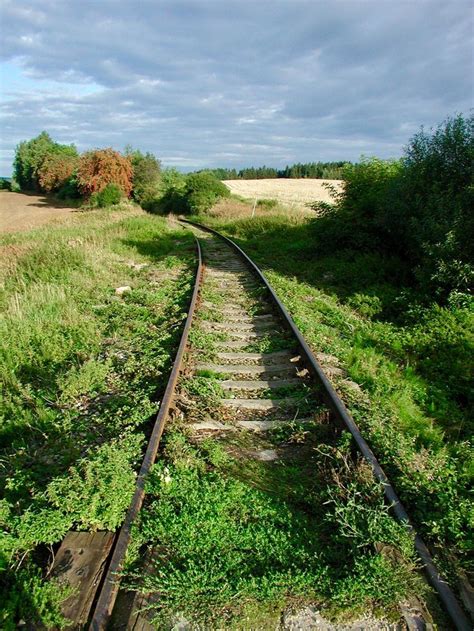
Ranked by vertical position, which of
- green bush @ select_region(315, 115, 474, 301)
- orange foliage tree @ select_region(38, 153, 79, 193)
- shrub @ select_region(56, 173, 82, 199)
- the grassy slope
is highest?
orange foliage tree @ select_region(38, 153, 79, 193)

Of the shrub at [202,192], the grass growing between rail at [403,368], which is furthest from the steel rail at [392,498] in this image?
the shrub at [202,192]

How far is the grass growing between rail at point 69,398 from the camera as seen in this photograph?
266 cm

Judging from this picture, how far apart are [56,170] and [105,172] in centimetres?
2576

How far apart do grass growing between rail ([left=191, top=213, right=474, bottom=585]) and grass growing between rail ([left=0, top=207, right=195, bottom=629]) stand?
6.70ft

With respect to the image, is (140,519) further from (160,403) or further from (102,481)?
(160,403)

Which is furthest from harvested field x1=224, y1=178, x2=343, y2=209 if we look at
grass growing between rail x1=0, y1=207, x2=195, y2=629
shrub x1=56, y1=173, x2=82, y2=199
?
shrub x1=56, y1=173, x2=82, y2=199

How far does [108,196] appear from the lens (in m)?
44.0

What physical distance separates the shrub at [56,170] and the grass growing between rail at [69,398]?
62475 millimetres

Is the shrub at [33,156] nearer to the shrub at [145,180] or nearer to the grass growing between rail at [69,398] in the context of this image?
the shrub at [145,180]

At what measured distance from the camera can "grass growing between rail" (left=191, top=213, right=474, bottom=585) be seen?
124 inches

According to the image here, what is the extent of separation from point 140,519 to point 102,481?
375 mm

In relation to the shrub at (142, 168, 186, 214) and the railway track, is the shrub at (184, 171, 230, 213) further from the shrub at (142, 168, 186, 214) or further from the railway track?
the railway track

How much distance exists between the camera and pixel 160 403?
411 cm

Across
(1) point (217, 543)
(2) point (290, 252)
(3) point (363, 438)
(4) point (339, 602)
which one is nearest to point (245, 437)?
(3) point (363, 438)
